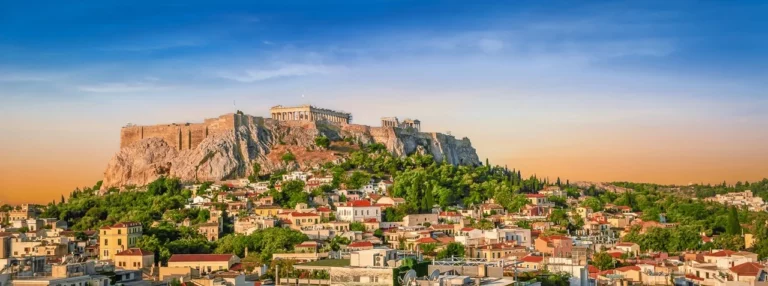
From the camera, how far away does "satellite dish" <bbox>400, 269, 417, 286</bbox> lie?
1993 cm

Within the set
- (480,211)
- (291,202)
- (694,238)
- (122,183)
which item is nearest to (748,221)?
(694,238)

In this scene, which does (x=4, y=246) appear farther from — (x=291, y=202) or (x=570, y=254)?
(x=570, y=254)

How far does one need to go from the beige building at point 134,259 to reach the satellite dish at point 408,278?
17076 mm

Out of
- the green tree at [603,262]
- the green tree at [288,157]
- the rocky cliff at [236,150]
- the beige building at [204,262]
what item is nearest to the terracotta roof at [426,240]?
the green tree at [603,262]

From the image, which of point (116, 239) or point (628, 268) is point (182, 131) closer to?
point (116, 239)

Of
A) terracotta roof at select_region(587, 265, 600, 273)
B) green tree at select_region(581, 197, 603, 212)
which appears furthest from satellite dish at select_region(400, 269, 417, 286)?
green tree at select_region(581, 197, 603, 212)

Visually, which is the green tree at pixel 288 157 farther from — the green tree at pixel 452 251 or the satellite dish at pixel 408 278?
the satellite dish at pixel 408 278

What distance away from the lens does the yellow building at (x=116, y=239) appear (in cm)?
3928

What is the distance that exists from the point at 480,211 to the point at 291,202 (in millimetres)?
10002

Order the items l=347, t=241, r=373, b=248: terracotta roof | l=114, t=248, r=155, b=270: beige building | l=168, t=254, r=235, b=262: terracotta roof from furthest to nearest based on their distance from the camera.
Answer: l=347, t=241, r=373, b=248: terracotta roof → l=114, t=248, r=155, b=270: beige building → l=168, t=254, r=235, b=262: terracotta roof

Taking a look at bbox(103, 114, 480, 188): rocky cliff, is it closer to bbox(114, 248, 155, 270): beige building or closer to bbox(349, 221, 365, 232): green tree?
bbox(349, 221, 365, 232): green tree

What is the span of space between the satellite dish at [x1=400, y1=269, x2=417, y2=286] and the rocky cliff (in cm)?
3984

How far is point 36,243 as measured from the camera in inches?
1561

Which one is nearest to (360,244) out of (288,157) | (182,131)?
(288,157)
